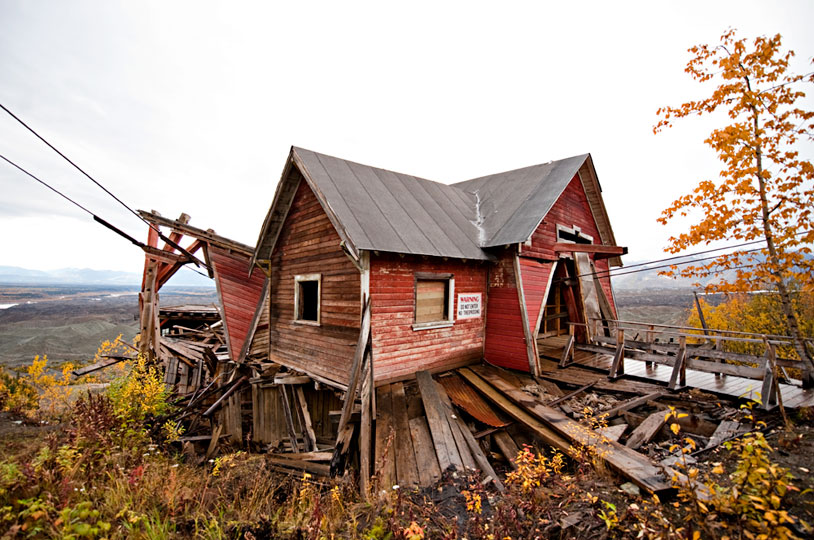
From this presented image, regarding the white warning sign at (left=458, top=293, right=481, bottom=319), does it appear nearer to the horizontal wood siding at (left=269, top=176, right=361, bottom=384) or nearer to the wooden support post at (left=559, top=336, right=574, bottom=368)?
the wooden support post at (left=559, top=336, right=574, bottom=368)

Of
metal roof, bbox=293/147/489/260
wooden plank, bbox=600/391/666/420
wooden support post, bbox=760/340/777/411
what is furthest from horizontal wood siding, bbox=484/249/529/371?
wooden support post, bbox=760/340/777/411

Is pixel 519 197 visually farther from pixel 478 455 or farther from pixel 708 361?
pixel 478 455

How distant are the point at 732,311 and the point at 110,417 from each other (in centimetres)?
3057

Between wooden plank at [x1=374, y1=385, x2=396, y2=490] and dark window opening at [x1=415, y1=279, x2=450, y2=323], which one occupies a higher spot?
dark window opening at [x1=415, y1=279, x2=450, y2=323]

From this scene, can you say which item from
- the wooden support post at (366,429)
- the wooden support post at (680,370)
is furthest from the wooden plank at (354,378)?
the wooden support post at (680,370)

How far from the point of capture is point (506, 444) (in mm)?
7059

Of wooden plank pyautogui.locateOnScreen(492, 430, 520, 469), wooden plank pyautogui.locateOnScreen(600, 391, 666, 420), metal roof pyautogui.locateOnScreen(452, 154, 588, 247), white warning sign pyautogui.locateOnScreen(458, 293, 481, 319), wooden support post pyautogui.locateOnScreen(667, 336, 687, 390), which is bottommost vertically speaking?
wooden plank pyautogui.locateOnScreen(492, 430, 520, 469)

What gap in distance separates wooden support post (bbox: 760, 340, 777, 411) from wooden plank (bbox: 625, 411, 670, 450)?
Answer: 1.62 m

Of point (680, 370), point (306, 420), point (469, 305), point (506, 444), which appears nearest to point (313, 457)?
point (306, 420)

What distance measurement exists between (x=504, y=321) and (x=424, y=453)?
17.0 ft

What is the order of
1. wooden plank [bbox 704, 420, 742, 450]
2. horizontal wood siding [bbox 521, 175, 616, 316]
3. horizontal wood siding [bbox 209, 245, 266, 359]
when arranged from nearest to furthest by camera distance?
wooden plank [bbox 704, 420, 742, 450] < horizontal wood siding [bbox 521, 175, 616, 316] < horizontal wood siding [bbox 209, 245, 266, 359]

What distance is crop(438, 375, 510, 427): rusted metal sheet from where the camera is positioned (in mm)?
7367

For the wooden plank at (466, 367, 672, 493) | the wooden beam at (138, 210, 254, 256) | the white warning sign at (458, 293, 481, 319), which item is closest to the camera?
the wooden plank at (466, 367, 672, 493)

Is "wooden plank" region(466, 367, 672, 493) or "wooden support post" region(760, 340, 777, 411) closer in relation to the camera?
"wooden plank" region(466, 367, 672, 493)
